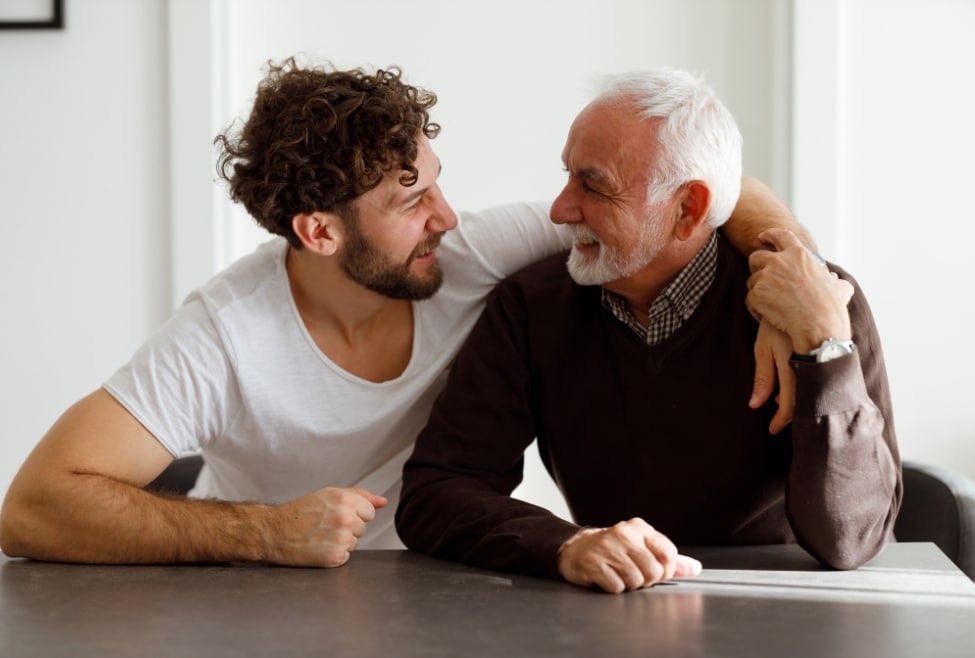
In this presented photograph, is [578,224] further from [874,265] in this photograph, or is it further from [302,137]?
[874,265]

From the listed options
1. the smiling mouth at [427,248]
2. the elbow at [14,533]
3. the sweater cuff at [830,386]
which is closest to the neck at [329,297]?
the smiling mouth at [427,248]

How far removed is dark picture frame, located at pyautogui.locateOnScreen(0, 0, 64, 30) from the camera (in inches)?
123

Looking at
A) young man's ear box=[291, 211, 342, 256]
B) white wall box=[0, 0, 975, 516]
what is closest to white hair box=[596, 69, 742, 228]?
young man's ear box=[291, 211, 342, 256]

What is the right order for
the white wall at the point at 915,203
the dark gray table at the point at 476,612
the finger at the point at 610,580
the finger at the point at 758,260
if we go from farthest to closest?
the white wall at the point at 915,203 → the finger at the point at 758,260 → the finger at the point at 610,580 → the dark gray table at the point at 476,612

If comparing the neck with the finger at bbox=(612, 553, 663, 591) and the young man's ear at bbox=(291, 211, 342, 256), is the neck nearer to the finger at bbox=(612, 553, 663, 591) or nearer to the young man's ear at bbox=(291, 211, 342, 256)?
the young man's ear at bbox=(291, 211, 342, 256)

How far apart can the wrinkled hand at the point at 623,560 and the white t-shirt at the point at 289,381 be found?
657 millimetres

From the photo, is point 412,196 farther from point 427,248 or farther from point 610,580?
point 610,580

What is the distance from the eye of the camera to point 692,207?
1.98 metres

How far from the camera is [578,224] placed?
2.00 metres

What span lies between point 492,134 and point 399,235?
3.39ft

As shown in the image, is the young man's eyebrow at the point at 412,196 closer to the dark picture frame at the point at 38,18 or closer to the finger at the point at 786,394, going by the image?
the finger at the point at 786,394

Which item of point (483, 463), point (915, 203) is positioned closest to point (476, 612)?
point (483, 463)

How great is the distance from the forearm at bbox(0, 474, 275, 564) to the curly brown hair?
0.60 m

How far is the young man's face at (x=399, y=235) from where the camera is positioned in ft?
6.95
